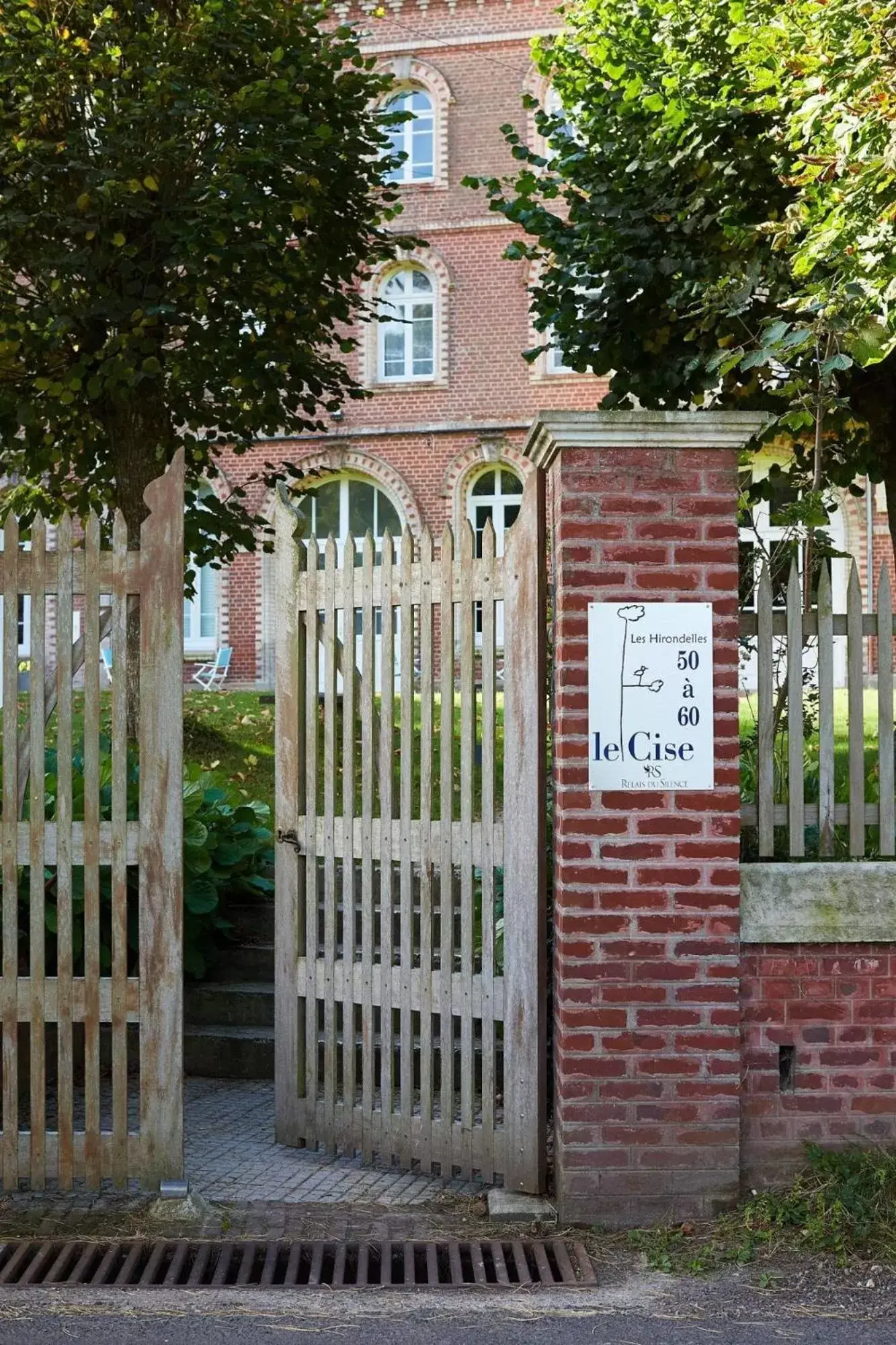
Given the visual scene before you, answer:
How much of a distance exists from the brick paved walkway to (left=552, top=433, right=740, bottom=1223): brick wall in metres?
0.70

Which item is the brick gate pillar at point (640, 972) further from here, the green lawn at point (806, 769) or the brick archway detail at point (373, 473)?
the brick archway detail at point (373, 473)

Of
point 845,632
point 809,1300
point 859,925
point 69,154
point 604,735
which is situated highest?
point 69,154

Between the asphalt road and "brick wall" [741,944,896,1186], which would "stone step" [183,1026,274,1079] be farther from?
"brick wall" [741,944,896,1186]

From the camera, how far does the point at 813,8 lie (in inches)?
194

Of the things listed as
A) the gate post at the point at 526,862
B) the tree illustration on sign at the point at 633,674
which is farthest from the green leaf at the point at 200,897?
the tree illustration on sign at the point at 633,674

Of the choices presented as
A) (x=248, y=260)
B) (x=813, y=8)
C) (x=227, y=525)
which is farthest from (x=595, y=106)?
(x=227, y=525)

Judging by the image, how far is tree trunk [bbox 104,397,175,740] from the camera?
362 inches

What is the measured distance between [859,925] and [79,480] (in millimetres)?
7985

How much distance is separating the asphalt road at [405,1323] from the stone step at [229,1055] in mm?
2343

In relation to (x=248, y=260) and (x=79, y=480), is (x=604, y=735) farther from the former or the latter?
(x=79, y=480)

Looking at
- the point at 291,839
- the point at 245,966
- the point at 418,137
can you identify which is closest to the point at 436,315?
the point at 418,137

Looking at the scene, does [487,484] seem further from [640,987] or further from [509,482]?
[640,987]

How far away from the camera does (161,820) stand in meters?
4.42

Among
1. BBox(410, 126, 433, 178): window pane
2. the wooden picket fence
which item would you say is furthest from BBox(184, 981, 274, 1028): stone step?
BBox(410, 126, 433, 178): window pane
